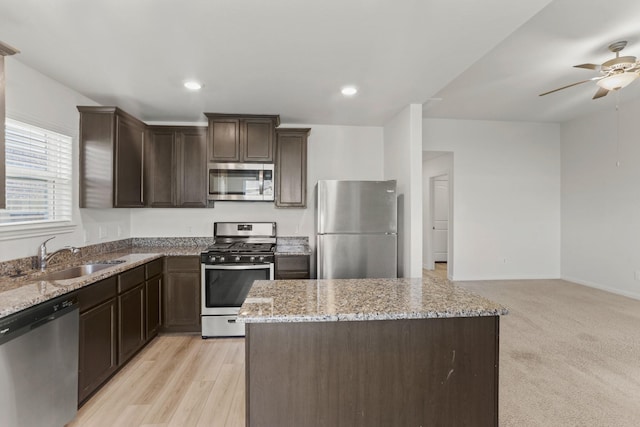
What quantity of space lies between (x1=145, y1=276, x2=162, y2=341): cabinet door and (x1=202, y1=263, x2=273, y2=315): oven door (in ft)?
1.52

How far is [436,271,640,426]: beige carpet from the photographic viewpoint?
2084 mm

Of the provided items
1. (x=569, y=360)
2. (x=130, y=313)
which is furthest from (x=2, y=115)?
(x=569, y=360)

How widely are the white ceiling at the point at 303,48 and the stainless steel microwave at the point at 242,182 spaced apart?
2.26 feet

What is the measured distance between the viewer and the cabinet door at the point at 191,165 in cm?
388

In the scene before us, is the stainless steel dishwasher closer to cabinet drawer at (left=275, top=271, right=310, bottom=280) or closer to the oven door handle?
the oven door handle

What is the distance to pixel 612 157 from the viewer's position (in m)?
4.85

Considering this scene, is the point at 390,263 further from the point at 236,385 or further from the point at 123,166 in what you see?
the point at 123,166

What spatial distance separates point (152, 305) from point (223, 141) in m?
1.97

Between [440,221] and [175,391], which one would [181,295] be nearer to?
[175,391]

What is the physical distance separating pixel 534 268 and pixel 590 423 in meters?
4.31

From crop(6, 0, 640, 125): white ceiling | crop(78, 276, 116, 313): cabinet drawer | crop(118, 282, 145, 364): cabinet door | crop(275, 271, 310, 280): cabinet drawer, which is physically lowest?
crop(118, 282, 145, 364): cabinet door

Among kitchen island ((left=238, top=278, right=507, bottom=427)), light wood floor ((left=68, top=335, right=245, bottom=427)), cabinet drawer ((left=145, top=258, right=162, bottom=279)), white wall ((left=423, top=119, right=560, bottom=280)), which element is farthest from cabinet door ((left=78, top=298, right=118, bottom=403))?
white wall ((left=423, top=119, right=560, bottom=280))

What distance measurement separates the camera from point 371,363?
1462mm

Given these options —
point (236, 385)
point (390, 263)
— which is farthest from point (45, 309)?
point (390, 263)
